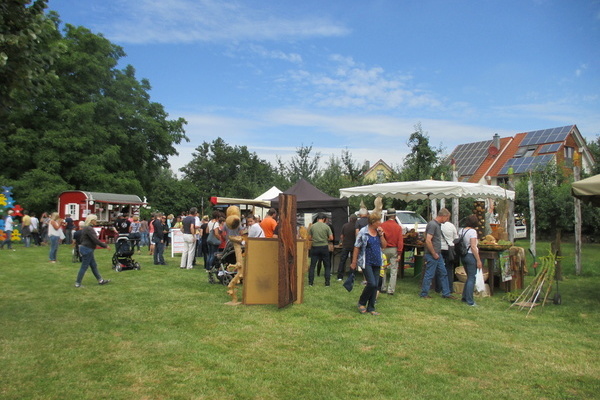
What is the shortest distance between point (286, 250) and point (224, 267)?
2857 mm

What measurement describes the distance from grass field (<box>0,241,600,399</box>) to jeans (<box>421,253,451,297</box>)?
302 millimetres

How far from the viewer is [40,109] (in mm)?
27922

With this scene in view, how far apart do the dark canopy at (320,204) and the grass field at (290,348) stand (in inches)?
241

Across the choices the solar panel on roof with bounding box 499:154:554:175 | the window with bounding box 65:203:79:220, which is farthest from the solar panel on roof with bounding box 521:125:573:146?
the window with bounding box 65:203:79:220

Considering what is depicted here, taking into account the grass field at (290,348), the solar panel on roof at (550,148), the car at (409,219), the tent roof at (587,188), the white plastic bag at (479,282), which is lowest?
the grass field at (290,348)

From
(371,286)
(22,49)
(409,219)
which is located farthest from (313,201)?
(22,49)

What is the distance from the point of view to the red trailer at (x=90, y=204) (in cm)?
2256

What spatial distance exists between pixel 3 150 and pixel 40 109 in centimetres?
344

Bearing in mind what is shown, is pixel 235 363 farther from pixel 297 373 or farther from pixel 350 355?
pixel 350 355

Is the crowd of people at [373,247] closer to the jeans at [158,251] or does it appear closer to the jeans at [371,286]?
the jeans at [371,286]

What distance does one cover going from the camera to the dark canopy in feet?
48.4

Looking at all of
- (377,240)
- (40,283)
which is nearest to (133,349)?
(377,240)

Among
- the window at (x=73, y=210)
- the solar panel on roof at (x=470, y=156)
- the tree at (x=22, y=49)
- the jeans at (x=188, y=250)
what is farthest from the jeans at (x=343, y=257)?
the solar panel on roof at (x=470, y=156)

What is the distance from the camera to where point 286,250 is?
744 centimetres
